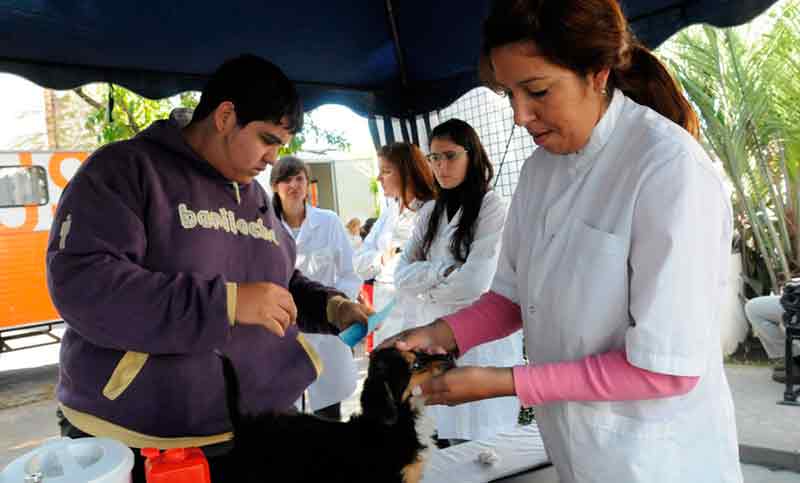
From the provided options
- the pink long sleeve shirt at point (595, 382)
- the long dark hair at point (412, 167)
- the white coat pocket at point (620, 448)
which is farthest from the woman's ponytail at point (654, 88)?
the long dark hair at point (412, 167)

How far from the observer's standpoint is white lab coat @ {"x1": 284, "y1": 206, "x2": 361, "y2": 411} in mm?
4582

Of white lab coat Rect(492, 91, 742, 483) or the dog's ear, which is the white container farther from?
white lab coat Rect(492, 91, 742, 483)

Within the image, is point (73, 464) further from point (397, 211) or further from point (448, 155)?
point (397, 211)

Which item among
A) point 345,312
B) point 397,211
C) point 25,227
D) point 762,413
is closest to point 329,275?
point 397,211

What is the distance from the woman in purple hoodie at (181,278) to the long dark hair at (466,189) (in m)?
1.66

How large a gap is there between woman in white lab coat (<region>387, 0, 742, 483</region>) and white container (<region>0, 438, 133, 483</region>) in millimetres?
805

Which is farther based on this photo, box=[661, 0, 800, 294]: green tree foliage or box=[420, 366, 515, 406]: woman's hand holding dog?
box=[661, 0, 800, 294]: green tree foliage

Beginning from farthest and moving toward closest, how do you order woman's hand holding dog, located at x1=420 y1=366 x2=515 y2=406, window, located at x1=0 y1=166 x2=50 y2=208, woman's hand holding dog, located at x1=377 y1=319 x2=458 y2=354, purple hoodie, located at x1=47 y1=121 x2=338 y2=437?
window, located at x1=0 y1=166 x2=50 y2=208 → woman's hand holding dog, located at x1=377 y1=319 x2=458 y2=354 → purple hoodie, located at x1=47 y1=121 x2=338 y2=437 → woman's hand holding dog, located at x1=420 y1=366 x2=515 y2=406

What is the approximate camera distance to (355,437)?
167 cm

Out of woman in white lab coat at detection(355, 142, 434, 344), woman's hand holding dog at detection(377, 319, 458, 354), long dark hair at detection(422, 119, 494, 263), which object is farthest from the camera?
woman in white lab coat at detection(355, 142, 434, 344)

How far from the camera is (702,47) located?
24.6ft

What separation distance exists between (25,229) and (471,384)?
1054 cm

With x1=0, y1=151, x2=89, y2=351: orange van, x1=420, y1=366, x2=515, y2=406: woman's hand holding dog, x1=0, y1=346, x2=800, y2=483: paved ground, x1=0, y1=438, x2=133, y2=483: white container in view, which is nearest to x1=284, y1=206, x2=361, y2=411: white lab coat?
x1=0, y1=346, x2=800, y2=483: paved ground

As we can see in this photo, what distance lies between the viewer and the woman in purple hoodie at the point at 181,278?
156 centimetres
